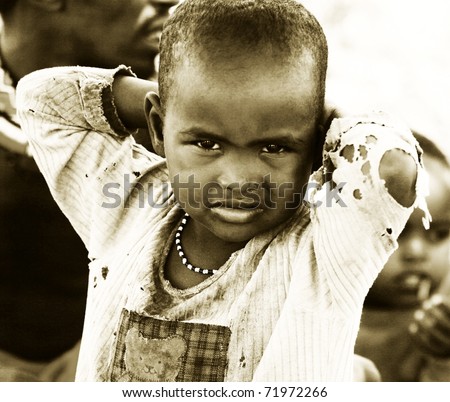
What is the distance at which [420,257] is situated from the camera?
1038 millimetres

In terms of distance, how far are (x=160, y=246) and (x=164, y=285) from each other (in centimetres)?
5

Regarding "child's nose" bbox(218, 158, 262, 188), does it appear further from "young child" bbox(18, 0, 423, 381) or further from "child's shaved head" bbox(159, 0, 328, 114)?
"child's shaved head" bbox(159, 0, 328, 114)

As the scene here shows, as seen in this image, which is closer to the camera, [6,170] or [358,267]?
[358,267]

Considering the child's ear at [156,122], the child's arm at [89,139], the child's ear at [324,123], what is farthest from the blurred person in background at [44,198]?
the child's ear at [324,123]

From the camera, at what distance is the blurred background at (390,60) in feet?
3.16

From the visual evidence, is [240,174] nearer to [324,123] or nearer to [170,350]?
[324,123]

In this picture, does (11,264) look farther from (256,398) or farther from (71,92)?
(256,398)

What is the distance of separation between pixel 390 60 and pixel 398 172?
0.48 meters

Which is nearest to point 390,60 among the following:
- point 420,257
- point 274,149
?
point 420,257

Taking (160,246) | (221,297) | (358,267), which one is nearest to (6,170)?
(160,246)

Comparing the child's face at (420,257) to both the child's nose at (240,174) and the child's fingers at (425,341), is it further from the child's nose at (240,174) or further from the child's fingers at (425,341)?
the child's nose at (240,174)

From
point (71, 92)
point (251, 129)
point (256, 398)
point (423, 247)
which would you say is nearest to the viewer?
point (251, 129)

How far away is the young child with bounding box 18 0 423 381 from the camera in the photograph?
0.59 meters

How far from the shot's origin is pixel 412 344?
1080 millimetres
